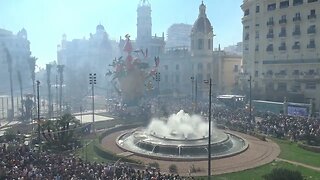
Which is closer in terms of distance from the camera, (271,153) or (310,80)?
(271,153)

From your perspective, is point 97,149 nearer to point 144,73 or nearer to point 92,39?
point 144,73

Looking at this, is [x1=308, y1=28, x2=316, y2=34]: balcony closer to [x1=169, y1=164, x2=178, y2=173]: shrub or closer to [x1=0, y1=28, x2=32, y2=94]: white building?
[x1=169, y1=164, x2=178, y2=173]: shrub

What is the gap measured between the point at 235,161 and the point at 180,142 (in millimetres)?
7117

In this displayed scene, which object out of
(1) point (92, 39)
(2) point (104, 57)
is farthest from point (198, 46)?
(1) point (92, 39)

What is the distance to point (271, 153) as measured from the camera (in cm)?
3922

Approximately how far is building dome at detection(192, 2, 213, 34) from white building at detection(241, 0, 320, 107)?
52.6 ft

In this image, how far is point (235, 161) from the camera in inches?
1428

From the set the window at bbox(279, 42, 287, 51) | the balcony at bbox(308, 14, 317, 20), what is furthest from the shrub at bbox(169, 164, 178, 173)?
the window at bbox(279, 42, 287, 51)

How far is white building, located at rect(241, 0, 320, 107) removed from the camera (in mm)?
66250

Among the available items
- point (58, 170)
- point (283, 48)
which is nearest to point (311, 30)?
point (283, 48)

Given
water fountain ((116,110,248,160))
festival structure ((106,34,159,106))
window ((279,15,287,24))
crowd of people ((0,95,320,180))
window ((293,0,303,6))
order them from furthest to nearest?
festival structure ((106,34,159,106)) → window ((279,15,287,24)) → window ((293,0,303,6)) → water fountain ((116,110,248,160)) → crowd of people ((0,95,320,180))

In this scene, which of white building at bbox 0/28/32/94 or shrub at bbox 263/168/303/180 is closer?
shrub at bbox 263/168/303/180

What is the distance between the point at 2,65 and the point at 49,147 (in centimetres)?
10737

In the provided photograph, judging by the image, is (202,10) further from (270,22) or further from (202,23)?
(270,22)
